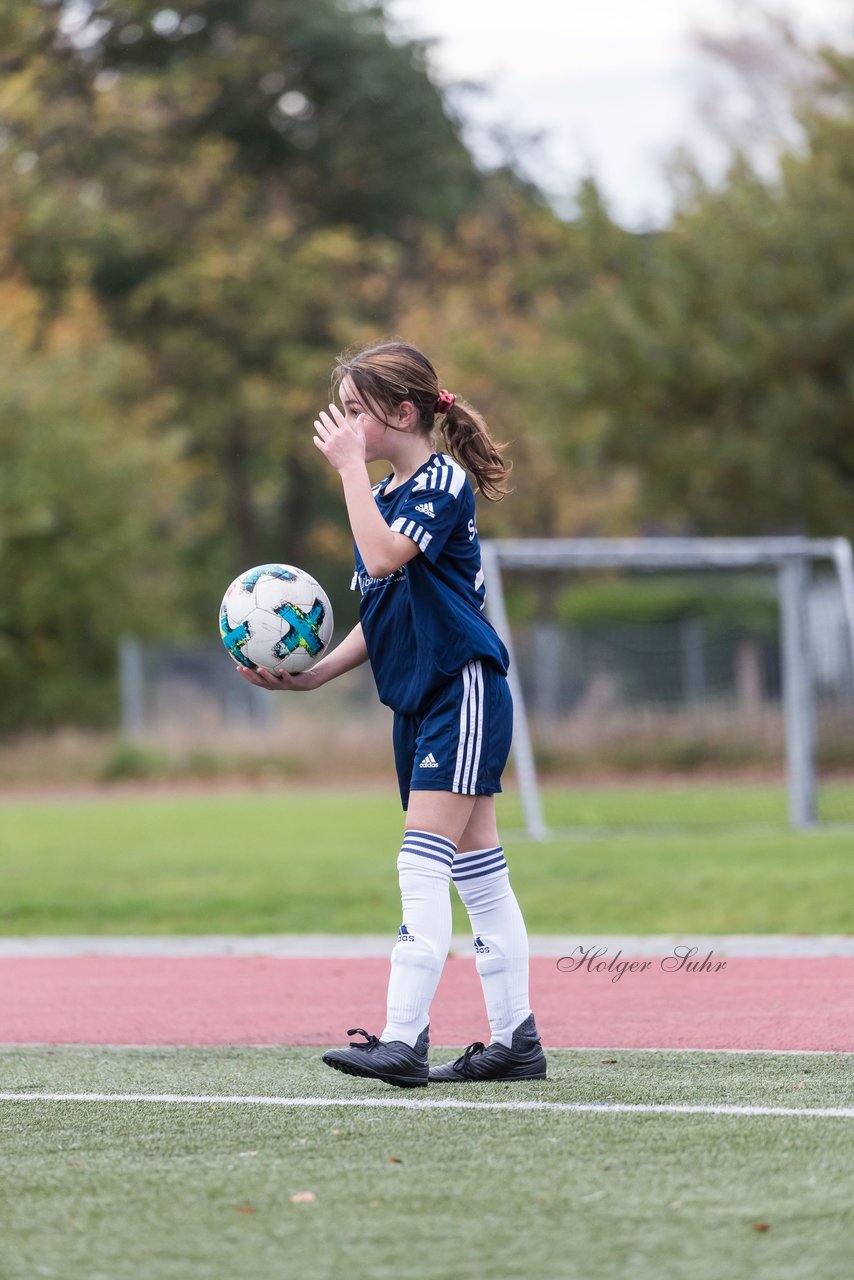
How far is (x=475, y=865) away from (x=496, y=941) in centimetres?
23

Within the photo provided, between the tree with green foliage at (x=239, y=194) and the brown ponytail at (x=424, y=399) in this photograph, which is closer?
the brown ponytail at (x=424, y=399)

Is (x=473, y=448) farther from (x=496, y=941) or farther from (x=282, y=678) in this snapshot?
(x=496, y=941)

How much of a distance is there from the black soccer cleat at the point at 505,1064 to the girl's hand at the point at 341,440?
5.57ft

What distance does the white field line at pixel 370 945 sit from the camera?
942 centimetres

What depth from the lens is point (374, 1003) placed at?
7883mm

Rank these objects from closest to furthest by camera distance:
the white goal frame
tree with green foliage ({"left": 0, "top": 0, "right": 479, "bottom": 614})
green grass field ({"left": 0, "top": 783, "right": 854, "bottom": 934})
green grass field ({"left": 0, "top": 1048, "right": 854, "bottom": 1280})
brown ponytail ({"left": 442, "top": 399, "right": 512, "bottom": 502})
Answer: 1. green grass field ({"left": 0, "top": 1048, "right": 854, "bottom": 1280})
2. brown ponytail ({"left": 442, "top": 399, "right": 512, "bottom": 502})
3. green grass field ({"left": 0, "top": 783, "right": 854, "bottom": 934})
4. the white goal frame
5. tree with green foliage ({"left": 0, "top": 0, "right": 479, "bottom": 614})

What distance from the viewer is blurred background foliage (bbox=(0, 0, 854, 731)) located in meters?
25.7

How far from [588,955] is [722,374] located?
17325mm

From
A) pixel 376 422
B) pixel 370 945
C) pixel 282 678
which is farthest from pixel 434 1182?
pixel 370 945

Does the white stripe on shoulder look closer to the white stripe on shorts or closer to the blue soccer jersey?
the blue soccer jersey

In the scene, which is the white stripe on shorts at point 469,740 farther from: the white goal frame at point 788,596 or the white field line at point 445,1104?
the white goal frame at point 788,596

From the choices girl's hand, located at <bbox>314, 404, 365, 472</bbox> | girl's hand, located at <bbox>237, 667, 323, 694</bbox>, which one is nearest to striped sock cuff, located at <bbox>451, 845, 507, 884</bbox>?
girl's hand, located at <bbox>237, 667, 323, 694</bbox>

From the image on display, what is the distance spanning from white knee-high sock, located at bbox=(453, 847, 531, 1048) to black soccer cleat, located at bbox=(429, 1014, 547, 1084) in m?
0.03

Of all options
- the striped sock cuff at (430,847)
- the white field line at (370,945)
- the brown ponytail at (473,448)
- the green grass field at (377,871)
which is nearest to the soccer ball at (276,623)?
the brown ponytail at (473,448)
